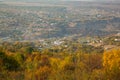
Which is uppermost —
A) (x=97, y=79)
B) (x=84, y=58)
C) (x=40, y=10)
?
(x=97, y=79)

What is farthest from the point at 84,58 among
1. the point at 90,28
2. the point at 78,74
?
the point at 90,28

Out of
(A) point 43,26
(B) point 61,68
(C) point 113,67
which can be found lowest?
(A) point 43,26

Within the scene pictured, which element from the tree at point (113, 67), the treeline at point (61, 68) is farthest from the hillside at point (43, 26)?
the tree at point (113, 67)

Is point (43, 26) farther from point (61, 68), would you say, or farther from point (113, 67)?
point (113, 67)

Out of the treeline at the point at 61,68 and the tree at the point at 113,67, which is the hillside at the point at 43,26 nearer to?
the treeline at the point at 61,68

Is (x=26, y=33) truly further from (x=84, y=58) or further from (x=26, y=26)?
(x=84, y=58)

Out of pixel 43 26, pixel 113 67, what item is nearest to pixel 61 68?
pixel 113 67

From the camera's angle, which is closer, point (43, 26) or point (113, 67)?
point (113, 67)

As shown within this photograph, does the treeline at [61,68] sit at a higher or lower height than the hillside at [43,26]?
higher

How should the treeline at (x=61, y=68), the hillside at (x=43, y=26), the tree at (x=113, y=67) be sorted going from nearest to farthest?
the treeline at (x=61, y=68) → the tree at (x=113, y=67) → the hillside at (x=43, y=26)

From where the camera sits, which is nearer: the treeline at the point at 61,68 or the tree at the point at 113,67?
the treeline at the point at 61,68

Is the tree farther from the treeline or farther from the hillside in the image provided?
the hillside
